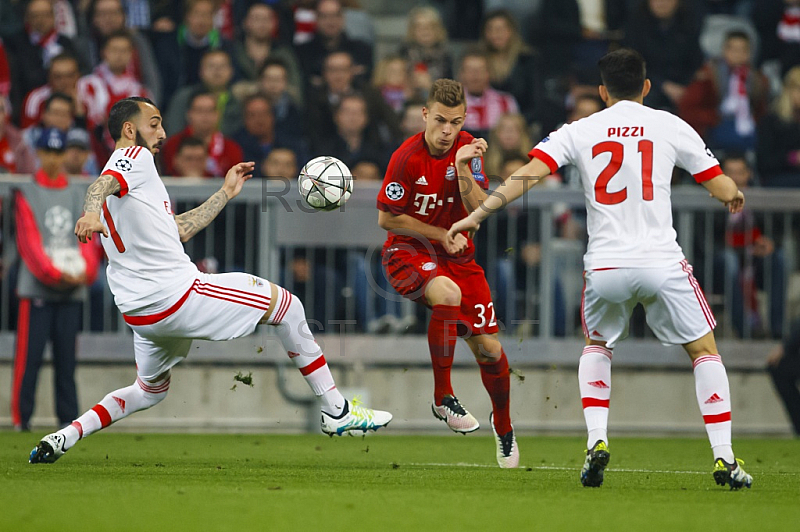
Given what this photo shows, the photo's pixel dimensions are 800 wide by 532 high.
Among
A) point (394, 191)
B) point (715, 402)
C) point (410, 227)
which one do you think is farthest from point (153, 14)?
point (715, 402)

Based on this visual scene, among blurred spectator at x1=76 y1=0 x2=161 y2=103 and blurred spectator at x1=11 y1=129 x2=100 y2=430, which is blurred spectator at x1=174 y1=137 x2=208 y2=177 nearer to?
blurred spectator at x1=11 y1=129 x2=100 y2=430

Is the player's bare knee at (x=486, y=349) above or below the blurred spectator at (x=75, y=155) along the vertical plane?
below

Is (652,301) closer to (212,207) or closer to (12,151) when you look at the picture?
(212,207)

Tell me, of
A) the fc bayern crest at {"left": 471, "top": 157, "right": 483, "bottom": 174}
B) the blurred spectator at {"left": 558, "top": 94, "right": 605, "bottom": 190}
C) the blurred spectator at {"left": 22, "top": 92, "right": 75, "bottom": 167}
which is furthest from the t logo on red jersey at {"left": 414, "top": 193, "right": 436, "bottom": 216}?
the blurred spectator at {"left": 22, "top": 92, "right": 75, "bottom": 167}

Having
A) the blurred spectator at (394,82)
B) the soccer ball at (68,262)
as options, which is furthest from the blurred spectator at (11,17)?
the blurred spectator at (394,82)

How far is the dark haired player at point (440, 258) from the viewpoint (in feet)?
26.2

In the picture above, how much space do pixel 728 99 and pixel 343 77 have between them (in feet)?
14.1

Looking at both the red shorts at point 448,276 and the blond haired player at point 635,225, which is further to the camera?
the red shorts at point 448,276

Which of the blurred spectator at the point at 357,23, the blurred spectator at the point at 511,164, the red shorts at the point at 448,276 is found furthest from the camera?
the blurred spectator at the point at 357,23

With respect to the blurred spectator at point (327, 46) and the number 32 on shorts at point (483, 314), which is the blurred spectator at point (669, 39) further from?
the number 32 on shorts at point (483, 314)

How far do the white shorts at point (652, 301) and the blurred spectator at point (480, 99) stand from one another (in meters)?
6.54

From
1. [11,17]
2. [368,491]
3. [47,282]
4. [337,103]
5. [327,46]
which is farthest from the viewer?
[327,46]

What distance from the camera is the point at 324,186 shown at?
7.98m

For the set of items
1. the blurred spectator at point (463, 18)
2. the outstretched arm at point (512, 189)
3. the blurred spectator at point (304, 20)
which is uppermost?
the blurred spectator at point (463, 18)
